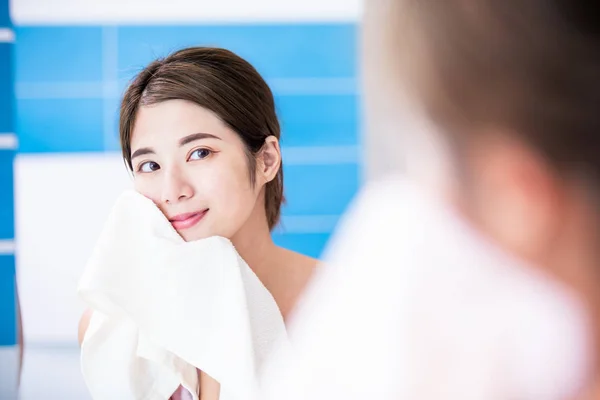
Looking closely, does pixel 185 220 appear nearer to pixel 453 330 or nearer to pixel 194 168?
pixel 194 168

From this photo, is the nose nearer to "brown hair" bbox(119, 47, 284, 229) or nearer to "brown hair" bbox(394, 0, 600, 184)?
"brown hair" bbox(119, 47, 284, 229)

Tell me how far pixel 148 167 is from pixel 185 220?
96 mm

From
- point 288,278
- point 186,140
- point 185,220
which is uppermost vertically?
point 186,140

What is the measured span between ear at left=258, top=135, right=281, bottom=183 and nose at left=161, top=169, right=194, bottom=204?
0.13m

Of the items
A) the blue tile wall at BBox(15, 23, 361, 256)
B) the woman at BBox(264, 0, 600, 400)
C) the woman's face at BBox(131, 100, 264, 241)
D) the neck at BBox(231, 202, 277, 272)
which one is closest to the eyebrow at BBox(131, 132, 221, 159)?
the woman's face at BBox(131, 100, 264, 241)

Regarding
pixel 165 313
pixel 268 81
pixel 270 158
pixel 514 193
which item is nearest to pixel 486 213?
pixel 514 193

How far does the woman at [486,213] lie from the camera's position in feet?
0.67

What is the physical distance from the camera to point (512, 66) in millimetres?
205

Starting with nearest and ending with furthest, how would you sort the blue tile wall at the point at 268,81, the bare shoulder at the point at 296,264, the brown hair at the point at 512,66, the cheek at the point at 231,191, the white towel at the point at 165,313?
the brown hair at the point at 512,66, the white towel at the point at 165,313, the cheek at the point at 231,191, the bare shoulder at the point at 296,264, the blue tile wall at the point at 268,81

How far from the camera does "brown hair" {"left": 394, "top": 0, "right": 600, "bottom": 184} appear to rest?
0.20 metres

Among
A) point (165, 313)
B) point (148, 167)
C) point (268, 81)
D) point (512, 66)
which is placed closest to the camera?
point (512, 66)

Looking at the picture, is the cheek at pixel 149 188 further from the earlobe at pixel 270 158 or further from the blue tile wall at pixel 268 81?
the blue tile wall at pixel 268 81

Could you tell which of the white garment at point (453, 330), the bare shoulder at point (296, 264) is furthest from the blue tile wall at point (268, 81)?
the white garment at point (453, 330)

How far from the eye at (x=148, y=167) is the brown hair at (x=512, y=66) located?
0.79 meters
